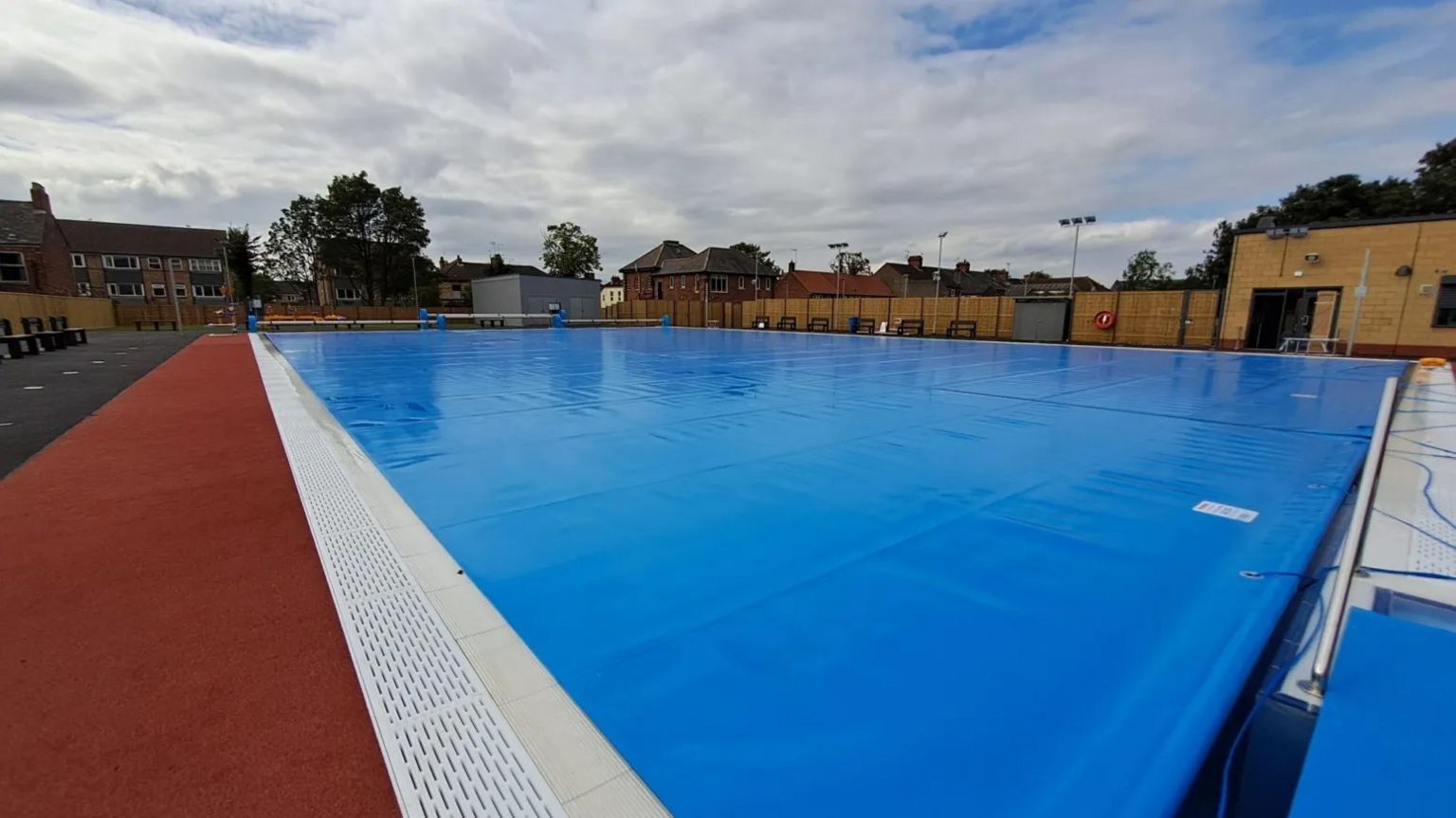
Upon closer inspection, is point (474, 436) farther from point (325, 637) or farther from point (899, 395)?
point (899, 395)

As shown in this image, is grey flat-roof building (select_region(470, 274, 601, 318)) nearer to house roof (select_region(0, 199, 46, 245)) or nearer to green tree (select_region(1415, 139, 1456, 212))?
house roof (select_region(0, 199, 46, 245))

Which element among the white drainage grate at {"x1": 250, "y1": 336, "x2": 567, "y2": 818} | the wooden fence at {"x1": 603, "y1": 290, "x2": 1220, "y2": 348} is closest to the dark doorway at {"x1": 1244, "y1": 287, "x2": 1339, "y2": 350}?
the wooden fence at {"x1": 603, "y1": 290, "x2": 1220, "y2": 348}

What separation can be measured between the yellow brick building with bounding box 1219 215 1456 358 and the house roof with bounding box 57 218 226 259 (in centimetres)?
6403

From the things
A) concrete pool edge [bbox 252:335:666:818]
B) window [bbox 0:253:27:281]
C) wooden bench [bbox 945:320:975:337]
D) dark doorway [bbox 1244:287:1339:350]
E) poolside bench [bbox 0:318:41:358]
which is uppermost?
window [bbox 0:253:27:281]

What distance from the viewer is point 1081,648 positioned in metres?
2.39

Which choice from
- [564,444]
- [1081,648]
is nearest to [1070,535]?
[1081,648]

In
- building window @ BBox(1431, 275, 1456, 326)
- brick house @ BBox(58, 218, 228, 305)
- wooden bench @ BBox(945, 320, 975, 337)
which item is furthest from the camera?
brick house @ BBox(58, 218, 228, 305)

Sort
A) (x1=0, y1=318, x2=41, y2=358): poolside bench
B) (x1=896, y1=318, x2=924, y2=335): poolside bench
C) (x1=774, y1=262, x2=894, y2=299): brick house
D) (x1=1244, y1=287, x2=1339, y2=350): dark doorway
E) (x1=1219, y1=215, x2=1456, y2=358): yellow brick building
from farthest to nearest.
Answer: (x1=774, y1=262, x2=894, y2=299): brick house < (x1=896, y1=318, x2=924, y2=335): poolside bench < (x1=1244, y1=287, x2=1339, y2=350): dark doorway < (x1=1219, y1=215, x2=1456, y2=358): yellow brick building < (x1=0, y1=318, x2=41, y2=358): poolside bench

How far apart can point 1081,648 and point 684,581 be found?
175cm

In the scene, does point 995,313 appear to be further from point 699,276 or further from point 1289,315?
point 699,276

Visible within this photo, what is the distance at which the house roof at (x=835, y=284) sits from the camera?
53.3 m

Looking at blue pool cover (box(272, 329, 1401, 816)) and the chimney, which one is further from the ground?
the chimney

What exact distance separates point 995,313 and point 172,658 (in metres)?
28.6

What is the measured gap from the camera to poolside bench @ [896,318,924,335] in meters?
28.5
